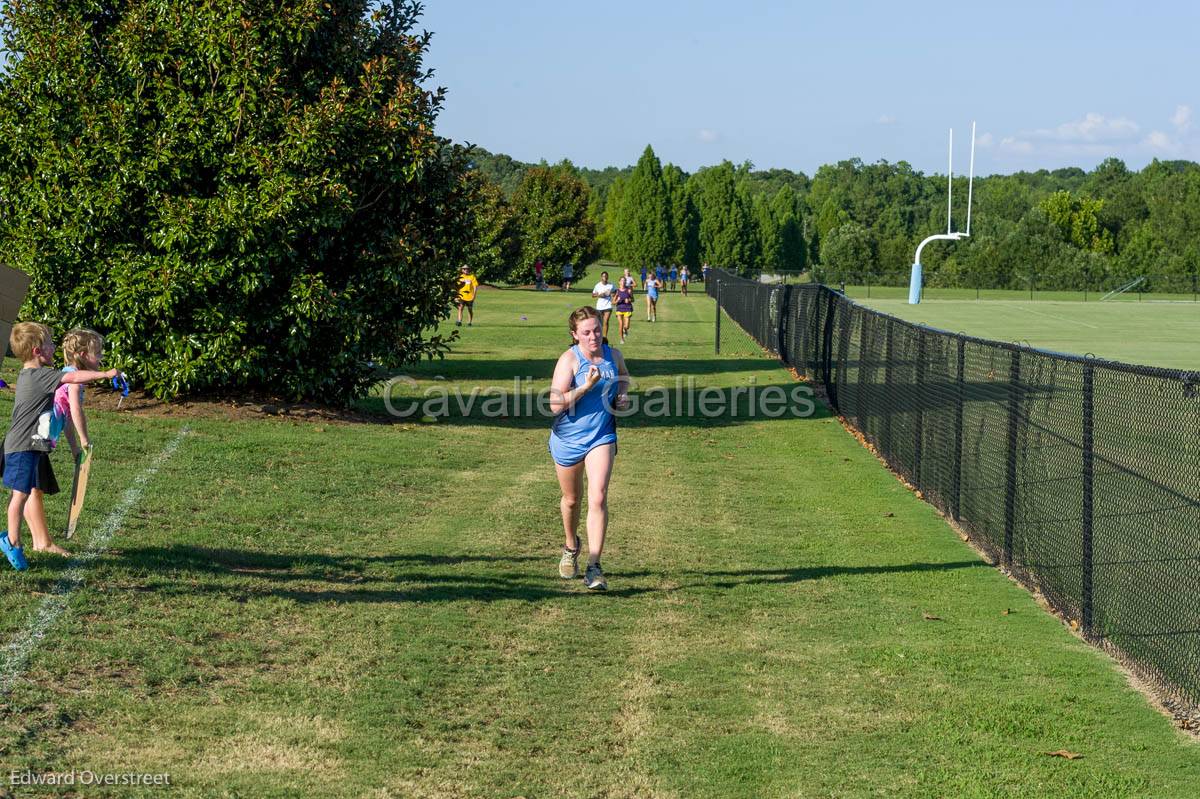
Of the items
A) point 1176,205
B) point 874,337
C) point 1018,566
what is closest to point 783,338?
point 874,337

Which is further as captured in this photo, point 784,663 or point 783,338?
point 783,338

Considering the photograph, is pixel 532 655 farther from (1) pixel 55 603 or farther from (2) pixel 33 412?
(2) pixel 33 412

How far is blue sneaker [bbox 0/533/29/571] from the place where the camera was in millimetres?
8016

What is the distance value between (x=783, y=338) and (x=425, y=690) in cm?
2351

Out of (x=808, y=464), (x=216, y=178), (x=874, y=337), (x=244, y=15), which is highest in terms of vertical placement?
(x=244, y=15)

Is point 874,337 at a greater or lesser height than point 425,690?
greater

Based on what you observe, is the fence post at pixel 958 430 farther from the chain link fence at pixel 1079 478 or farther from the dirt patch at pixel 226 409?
the dirt patch at pixel 226 409

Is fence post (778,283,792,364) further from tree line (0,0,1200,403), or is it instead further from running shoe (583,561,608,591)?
running shoe (583,561,608,591)

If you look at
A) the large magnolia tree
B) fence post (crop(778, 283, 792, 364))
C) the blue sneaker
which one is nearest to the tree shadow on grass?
the blue sneaker

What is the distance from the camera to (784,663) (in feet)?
24.2

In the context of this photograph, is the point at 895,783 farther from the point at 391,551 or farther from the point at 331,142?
the point at 331,142

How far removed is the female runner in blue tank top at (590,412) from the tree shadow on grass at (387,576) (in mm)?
527

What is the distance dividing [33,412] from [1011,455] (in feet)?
22.1

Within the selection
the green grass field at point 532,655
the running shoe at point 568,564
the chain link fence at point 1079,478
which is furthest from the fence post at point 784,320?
the running shoe at point 568,564
